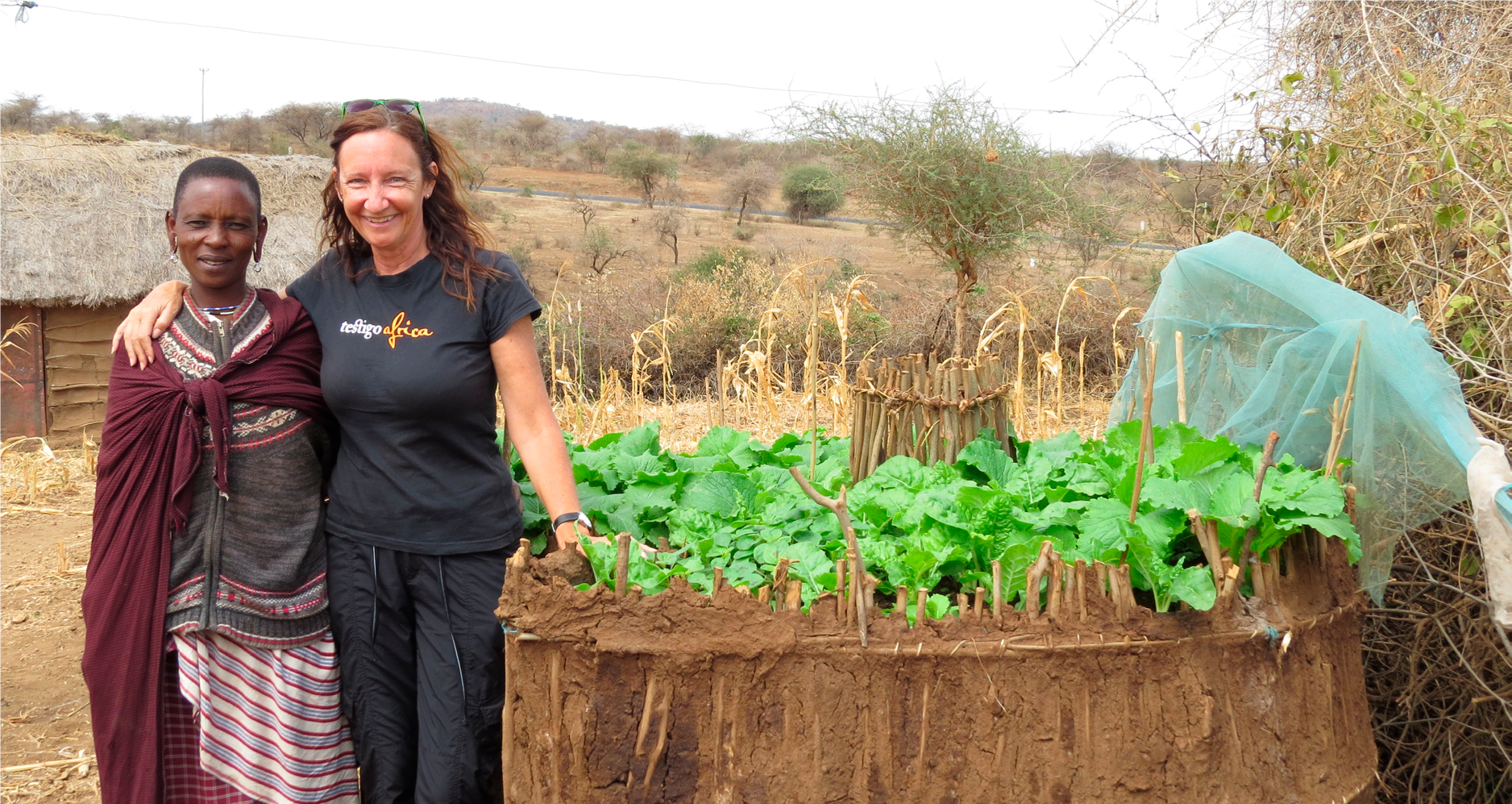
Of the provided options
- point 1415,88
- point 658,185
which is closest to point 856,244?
point 658,185

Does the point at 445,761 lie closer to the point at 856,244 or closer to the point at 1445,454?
the point at 1445,454

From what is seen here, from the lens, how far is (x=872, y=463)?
8.48 feet

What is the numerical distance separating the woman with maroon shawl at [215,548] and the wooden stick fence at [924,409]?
1280 mm

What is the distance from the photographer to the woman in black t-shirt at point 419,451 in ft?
6.35

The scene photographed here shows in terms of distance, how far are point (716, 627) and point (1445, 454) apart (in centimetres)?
145

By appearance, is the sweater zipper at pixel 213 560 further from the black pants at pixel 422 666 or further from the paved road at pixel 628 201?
the paved road at pixel 628 201

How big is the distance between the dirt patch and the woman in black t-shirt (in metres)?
1.58

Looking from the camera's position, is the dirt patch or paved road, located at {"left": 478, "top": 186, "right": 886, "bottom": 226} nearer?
the dirt patch

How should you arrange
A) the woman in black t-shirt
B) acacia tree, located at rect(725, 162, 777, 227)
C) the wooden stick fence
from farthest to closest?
acacia tree, located at rect(725, 162, 777, 227) < the wooden stick fence < the woman in black t-shirt

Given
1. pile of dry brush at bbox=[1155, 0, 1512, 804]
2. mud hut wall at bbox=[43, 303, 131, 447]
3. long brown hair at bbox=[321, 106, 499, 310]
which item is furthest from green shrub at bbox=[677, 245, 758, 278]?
long brown hair at bbox=[321, 106, 499, 310]

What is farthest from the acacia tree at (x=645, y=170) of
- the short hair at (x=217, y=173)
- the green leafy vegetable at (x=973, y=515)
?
the short hair at (x=217, y=173)

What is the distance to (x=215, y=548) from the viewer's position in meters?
1.96

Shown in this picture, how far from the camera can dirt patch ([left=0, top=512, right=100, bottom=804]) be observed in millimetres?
3053

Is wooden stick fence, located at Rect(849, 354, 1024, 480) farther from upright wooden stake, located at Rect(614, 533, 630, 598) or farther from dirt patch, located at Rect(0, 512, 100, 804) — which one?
dirt patch, located at Rect(0, 512, 100, 804)
